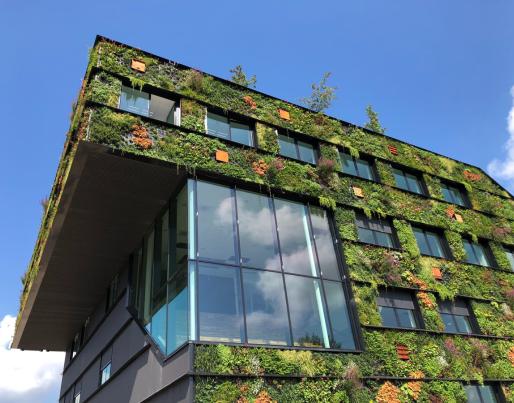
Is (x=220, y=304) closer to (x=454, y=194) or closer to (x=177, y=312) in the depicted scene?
(x=177, y=312)

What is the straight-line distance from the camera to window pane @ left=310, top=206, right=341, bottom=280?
44.1 ft

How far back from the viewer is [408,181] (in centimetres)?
1902

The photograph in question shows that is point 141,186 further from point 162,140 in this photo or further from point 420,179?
point 420,179

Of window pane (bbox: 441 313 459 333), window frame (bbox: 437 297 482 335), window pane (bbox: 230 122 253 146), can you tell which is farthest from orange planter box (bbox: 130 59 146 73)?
window pane (bbox: 441 313 459 333)

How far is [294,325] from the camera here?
38.0 feet

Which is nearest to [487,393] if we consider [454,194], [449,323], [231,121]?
[449,323]

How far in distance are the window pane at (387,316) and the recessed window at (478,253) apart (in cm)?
612

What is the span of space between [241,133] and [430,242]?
9071 millimetres

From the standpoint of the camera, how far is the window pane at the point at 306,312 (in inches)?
456

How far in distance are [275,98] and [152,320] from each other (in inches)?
359

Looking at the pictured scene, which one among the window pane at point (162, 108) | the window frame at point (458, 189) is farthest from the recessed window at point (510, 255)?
the window pane at point (162, 108)

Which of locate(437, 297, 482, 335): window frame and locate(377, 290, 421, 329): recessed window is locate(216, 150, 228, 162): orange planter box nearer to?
locate(377, 290, 421, 329): recessed window

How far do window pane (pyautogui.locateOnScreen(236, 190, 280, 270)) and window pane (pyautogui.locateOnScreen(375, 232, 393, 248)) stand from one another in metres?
4.93

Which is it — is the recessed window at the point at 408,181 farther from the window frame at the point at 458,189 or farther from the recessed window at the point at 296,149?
the recessed window at the point at 296,149
